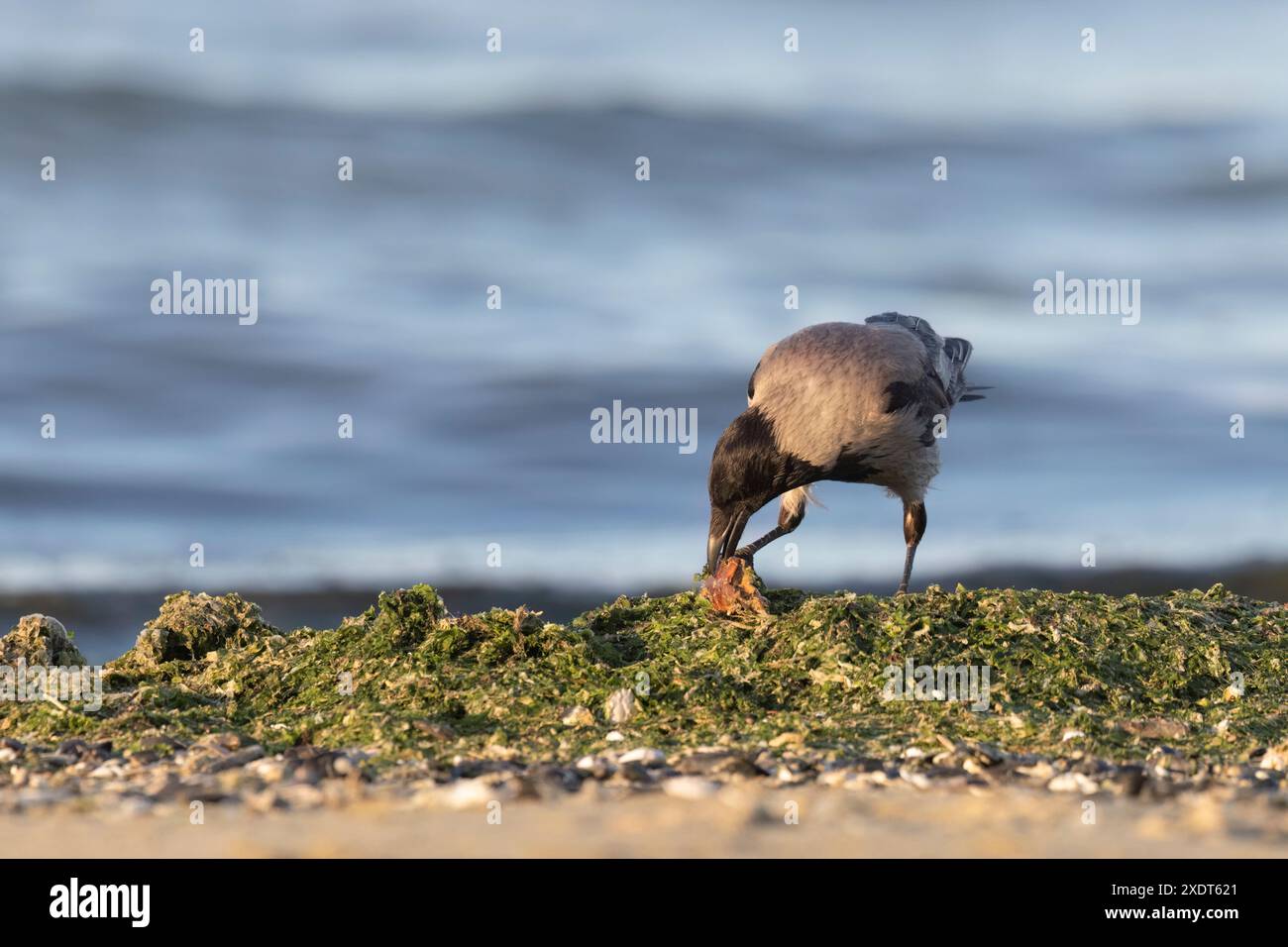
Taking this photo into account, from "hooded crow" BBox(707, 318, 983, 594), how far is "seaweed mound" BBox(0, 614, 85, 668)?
538 cm

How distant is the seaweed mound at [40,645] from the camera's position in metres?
10.4

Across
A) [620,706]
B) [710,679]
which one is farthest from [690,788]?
[710,679]

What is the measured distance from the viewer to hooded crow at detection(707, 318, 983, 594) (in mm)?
10391

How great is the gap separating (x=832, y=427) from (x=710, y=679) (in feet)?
10.1

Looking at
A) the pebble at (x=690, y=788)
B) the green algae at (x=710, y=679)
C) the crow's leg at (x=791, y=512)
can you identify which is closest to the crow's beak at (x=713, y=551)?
the green algae at (x=710, y=679)

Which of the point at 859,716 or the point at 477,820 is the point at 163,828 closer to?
the point at 477,820

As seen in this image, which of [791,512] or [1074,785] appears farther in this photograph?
[791,512]

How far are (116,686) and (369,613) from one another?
1.94m

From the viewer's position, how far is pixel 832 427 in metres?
10.8

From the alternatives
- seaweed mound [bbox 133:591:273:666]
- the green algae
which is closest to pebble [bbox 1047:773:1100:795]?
the green algae

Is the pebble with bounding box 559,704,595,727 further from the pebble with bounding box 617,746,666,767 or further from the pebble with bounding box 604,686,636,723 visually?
the pebble with bounding box 617,746,666,767

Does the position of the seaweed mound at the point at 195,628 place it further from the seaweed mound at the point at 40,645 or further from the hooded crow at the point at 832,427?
the hooded crow at the point at 832,427

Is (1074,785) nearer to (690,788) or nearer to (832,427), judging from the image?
(690,788)

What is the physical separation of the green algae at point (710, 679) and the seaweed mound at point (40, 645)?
68 centimetres
